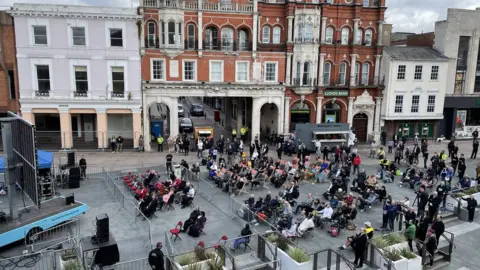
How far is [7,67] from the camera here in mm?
33250

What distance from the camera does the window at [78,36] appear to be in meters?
33.1

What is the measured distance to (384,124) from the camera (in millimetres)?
41875

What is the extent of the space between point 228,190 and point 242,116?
21066mm

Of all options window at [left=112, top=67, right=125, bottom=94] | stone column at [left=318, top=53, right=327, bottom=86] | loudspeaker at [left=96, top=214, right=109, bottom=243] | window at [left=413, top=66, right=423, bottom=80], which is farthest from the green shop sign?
loudspeaker at [left=96, top=214, right=109, bottom=243]

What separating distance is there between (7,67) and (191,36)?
15.7 metres

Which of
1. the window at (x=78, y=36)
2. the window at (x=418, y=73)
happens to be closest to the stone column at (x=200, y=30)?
the window at (x=78, y=36)

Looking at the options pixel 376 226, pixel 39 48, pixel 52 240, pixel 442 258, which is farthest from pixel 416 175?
pixel 39 48

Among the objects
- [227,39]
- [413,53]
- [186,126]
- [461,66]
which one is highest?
[227,39]

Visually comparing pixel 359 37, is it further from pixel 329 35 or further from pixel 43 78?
pixel 43 78

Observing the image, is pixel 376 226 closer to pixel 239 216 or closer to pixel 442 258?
pixel 442 258

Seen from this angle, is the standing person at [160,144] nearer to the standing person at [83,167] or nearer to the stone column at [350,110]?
the standing person at [83,167]

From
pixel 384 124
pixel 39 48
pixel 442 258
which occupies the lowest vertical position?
pixel 442 258

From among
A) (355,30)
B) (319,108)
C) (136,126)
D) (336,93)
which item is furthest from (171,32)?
(355,30)

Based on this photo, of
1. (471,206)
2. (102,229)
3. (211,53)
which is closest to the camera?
(102,229)
